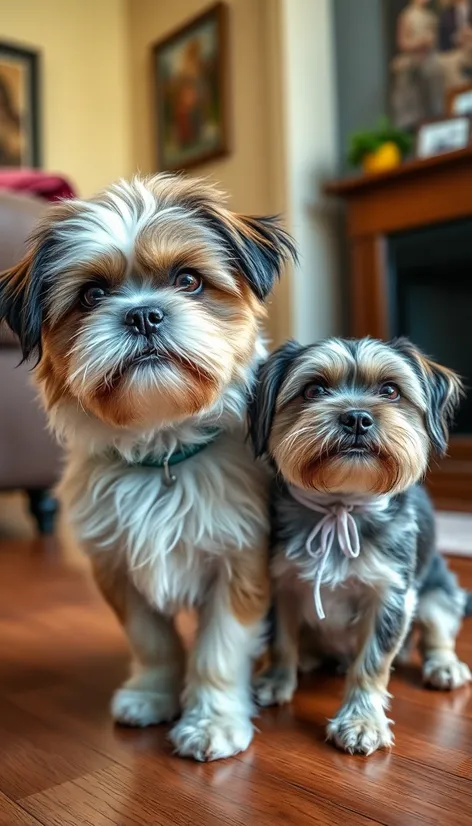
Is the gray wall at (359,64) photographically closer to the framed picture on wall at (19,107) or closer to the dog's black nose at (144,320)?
the framed picture on wall at (19,107)

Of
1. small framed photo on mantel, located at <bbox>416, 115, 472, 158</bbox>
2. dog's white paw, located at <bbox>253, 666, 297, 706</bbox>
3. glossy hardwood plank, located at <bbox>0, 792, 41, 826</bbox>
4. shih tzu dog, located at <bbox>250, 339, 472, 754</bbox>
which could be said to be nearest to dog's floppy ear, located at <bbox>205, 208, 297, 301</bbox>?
shih tzu dog, located at <bbox>250, 339, 472, 754</bbox>

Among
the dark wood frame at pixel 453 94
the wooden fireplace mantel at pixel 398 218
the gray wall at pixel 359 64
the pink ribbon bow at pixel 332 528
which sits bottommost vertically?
the pink ribbon bow at pixel 332 528

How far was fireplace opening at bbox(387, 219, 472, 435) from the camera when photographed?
3432mm

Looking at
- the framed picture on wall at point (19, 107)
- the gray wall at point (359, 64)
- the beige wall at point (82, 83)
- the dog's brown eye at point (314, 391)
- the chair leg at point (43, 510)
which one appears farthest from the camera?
the beige wall at point (82, 83)

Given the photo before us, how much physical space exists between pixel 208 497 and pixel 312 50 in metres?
3.48

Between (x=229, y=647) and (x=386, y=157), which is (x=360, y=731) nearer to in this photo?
(x=229, y=647)

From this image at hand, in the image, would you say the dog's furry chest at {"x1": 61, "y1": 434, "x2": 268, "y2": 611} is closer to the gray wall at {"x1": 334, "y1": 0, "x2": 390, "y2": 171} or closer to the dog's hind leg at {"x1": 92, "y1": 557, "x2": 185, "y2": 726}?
the dog's hind leg at {"x1": 92, "y1": 557, "x2": 185, "y2": 726}

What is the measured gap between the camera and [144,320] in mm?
1069

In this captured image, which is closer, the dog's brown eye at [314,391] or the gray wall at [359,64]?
the dog's brown eye at [314,391]

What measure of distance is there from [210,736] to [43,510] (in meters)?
2.06

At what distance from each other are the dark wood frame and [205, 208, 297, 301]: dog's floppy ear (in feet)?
8.57

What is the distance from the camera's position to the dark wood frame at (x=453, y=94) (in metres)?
3.43

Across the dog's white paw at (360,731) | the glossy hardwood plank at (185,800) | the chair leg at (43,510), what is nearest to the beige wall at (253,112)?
the chair leg at (43,510)

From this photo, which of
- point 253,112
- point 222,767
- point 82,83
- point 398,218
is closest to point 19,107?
point 82,83
